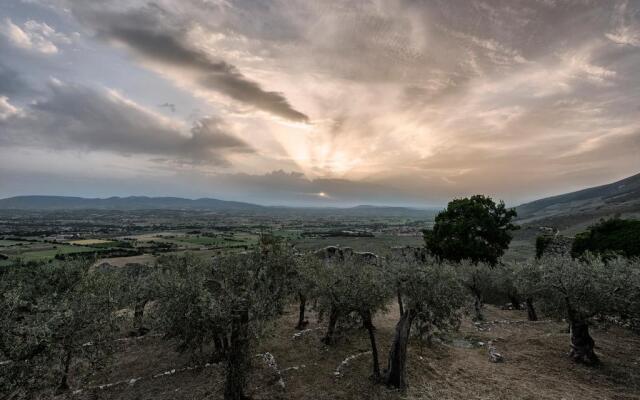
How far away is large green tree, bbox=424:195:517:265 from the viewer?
52969mm

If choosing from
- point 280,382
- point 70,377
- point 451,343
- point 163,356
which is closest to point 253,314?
point 280,382

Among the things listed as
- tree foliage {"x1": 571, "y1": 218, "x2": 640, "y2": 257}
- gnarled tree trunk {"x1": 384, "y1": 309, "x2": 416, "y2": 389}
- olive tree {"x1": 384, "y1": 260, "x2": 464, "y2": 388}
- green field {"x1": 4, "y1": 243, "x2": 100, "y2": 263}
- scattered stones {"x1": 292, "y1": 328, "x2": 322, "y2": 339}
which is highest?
tree foliage {"x1": 571, "y1": 218, "x2": 640, "y2": 257}

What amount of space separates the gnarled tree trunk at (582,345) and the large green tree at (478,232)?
85.1 ft

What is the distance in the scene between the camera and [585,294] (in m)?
25.5

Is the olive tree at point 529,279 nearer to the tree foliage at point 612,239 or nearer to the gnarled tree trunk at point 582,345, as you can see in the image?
the gnarled tree trunk at point 582,345

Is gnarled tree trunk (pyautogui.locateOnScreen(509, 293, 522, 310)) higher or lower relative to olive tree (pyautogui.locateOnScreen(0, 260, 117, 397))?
lower

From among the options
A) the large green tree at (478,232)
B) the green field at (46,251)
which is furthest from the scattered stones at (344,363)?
the green field at (46,251)

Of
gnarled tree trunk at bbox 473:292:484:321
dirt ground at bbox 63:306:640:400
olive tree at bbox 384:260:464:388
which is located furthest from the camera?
gnarled tree trunk at bbox 473:292:484:321

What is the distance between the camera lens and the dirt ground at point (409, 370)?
22328 millimetres

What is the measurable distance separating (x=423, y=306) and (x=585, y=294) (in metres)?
14.6

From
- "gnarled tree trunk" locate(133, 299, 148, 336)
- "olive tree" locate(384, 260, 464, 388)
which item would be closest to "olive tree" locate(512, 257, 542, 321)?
"olive tree" locate(384, 260, 464, 388)

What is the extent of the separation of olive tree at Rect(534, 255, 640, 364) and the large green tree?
2416cm

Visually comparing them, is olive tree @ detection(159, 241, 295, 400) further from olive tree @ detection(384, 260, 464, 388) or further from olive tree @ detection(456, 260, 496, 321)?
olive tree @ detection(456, 260, 496, 321)

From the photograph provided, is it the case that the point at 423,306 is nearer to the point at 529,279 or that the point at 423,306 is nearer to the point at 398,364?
the point at 398,364
